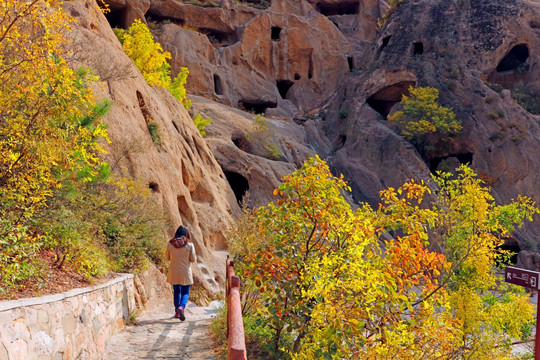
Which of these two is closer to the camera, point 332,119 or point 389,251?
point 389,251

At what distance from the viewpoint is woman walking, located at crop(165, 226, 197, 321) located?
7426 millimetres

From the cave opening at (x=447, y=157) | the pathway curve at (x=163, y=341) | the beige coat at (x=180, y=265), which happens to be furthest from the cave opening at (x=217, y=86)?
A: the pathway curve at (x=163, y=341)

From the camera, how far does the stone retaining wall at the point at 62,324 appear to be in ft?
10.6

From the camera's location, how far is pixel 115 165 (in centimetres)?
1027

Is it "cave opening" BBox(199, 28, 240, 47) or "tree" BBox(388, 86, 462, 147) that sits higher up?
"cave opening" BBox(199, 28, 240, 47)

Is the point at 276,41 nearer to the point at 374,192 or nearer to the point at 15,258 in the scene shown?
the point at 374,192

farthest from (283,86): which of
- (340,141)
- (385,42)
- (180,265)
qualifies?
(180,265)

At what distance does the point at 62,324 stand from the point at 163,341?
195cm

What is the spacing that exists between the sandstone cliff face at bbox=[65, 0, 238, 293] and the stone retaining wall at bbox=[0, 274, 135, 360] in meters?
5.19

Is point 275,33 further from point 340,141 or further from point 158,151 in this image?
point 158,151

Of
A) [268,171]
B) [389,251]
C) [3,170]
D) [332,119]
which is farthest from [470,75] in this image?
[3,170]

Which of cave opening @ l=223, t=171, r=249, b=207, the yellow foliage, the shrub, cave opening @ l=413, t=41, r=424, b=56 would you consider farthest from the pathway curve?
cave opening @ l=413, t=41, r=424, b=56

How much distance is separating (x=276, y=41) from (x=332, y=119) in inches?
283

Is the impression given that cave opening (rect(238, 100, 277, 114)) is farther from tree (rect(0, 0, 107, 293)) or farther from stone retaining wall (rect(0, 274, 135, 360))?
tree (rect(0, 0, 107, 293))
